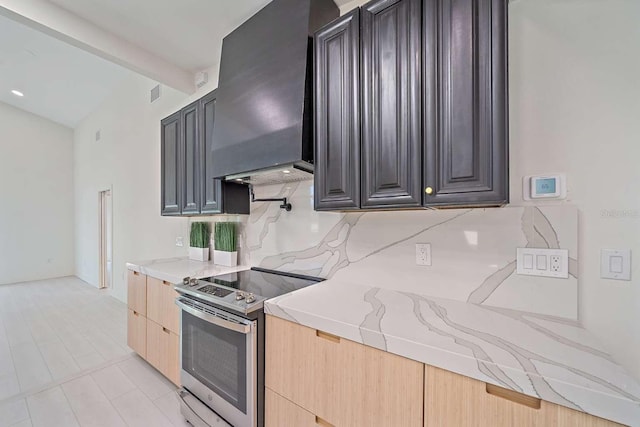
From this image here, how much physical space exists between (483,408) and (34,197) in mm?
8793

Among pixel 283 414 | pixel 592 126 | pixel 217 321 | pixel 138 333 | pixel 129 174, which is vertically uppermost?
pixel 129 174

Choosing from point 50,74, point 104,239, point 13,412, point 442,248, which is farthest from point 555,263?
point 104,239

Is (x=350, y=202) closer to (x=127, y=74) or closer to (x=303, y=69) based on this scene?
(x=303, y=69)

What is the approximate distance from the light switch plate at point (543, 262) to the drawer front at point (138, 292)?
2.83 meters

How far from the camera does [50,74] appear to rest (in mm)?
4195

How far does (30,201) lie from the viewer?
593 cm

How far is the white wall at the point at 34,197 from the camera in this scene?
5.64 m

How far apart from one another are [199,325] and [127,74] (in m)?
4.35

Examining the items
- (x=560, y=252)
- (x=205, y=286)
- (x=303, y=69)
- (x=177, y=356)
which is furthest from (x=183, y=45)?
(x=560, y=252)

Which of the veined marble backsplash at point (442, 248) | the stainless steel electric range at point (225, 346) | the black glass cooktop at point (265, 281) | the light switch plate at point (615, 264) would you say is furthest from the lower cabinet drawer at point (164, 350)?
the light switch plate at point (615, 264)

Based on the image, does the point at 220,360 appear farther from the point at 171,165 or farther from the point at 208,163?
the point at 171,165

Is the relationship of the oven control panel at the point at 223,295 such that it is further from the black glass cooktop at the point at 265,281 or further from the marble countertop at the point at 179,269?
the marble countertop at the point at 179,269

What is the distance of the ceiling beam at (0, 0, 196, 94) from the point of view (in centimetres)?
195

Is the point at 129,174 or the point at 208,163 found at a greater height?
the point at 129,174
